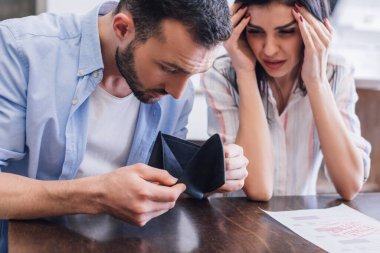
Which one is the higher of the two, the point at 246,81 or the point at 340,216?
the point at 246,81

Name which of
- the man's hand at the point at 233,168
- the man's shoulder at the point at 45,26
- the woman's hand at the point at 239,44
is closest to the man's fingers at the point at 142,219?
the man's hand at the point at 233,168

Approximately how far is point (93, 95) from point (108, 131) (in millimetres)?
103

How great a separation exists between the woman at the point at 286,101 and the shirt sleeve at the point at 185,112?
11 cm

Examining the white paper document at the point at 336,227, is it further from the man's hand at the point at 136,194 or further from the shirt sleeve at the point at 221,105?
the shirt sleeve at the point at 221,105

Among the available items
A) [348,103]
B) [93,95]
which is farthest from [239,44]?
[93,95]

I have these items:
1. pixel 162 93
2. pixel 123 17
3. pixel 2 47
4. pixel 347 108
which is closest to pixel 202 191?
pixel 162 93

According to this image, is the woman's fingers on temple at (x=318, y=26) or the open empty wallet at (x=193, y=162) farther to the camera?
the woman's fingers on temple at (x=318, y=26)

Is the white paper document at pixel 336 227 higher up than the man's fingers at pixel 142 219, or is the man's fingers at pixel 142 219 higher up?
the man's fingers at pixel 142 219

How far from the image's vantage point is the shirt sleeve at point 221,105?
4.48 ft

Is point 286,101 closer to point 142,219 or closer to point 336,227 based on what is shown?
point 336,227

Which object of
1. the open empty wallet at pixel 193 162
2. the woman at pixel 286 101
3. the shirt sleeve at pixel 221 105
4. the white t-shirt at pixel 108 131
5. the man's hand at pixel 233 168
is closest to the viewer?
the open empty wallet at pixel 193 162

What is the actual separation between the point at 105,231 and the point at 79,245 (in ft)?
0.26

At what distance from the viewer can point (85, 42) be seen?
108cm

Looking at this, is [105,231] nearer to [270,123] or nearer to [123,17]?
[123,17]
